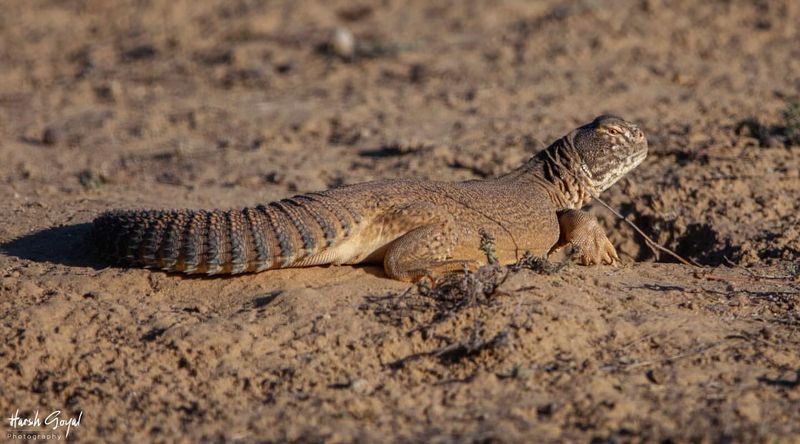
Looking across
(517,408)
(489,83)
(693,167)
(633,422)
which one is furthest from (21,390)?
(489,83)

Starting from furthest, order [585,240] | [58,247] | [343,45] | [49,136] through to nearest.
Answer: [343,45] → [49,136] → [585,240] → [58,247]

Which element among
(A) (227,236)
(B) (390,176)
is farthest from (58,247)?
(B) (390,176)

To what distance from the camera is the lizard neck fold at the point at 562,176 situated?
852cm

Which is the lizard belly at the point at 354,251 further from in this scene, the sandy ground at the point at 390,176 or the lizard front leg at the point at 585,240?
the lizard front leg at the point at 585,240

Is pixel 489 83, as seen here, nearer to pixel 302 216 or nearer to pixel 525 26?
pixel 525 26

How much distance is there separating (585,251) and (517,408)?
2686mm

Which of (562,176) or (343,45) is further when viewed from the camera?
(343,45)

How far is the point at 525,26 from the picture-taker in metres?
14.9

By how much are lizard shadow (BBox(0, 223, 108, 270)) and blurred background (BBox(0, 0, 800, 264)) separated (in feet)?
1.63

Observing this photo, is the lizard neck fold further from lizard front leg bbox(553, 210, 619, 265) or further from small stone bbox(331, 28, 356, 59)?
small stone bbox(331, 28, 356, 59)

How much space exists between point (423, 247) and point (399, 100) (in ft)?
20.4

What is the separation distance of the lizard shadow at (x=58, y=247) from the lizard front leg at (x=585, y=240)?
3831mm

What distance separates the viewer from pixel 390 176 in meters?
10.1

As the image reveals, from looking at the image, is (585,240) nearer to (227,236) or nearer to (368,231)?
(368,231)
